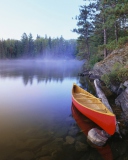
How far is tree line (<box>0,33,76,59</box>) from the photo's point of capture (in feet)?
239

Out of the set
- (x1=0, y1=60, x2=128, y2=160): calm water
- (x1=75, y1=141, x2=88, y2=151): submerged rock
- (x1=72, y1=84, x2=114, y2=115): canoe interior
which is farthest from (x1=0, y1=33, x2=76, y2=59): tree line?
(x1=75, y1=141, x2=88, y2=151): submerged rock

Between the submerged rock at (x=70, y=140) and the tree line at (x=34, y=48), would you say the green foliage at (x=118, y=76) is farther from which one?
the tree line at (x=34, y=48)

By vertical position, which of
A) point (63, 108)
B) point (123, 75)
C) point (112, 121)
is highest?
point (123, 75)

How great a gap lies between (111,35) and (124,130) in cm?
1879

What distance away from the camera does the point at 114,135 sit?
5.92 m

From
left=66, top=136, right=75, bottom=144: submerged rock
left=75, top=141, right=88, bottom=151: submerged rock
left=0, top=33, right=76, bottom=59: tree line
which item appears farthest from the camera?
left=0, top=33, right=76, bottom=59: tree line

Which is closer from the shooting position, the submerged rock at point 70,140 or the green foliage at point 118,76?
the submerged rock at point 70,140

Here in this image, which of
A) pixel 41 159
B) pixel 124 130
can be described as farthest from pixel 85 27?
pixel 41 159

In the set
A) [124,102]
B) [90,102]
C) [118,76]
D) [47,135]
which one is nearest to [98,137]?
[47,135]

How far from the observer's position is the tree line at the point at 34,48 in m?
72.8

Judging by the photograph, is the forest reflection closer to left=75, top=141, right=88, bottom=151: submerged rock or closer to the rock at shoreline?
the rock at shoreline

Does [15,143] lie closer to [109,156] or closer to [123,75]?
[109,156]

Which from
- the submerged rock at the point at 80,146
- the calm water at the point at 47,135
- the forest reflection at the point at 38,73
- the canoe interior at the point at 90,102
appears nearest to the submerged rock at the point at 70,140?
the calm water at the point at 47,135

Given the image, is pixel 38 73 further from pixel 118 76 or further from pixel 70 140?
pixel 70 140
